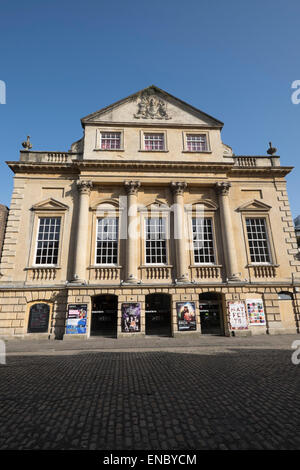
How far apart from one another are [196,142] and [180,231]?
334 inches

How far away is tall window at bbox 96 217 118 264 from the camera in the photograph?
1672 cm

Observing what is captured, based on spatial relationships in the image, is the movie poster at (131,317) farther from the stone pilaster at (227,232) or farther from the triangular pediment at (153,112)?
the triangular pediment at (153,112)

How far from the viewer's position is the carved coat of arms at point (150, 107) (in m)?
19.8

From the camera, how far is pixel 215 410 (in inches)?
190

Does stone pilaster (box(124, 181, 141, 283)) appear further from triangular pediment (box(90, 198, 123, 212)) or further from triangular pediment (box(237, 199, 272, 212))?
triangular pediment (box(237, 199, 272, 212))

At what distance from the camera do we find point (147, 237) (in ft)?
56.6

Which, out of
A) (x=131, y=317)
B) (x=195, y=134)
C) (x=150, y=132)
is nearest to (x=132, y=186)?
(x=150, y=132)

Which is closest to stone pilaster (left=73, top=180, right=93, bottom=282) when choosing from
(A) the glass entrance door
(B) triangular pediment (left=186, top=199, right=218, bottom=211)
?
(B) triangular pediment (left=186, top=199, right=218, bottom=211)

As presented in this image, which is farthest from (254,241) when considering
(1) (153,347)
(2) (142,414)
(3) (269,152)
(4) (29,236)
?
(4) (29,236)

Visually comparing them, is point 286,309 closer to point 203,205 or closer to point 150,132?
point 203,205

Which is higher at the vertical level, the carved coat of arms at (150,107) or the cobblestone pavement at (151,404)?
the carved coat of arms at (150,107)

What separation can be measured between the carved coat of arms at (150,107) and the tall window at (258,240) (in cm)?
1173

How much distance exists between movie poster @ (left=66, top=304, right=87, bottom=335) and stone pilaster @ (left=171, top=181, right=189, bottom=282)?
680 centimetres

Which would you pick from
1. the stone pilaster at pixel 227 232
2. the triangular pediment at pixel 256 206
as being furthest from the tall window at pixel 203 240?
the triangular pediment at pixel 256 206
